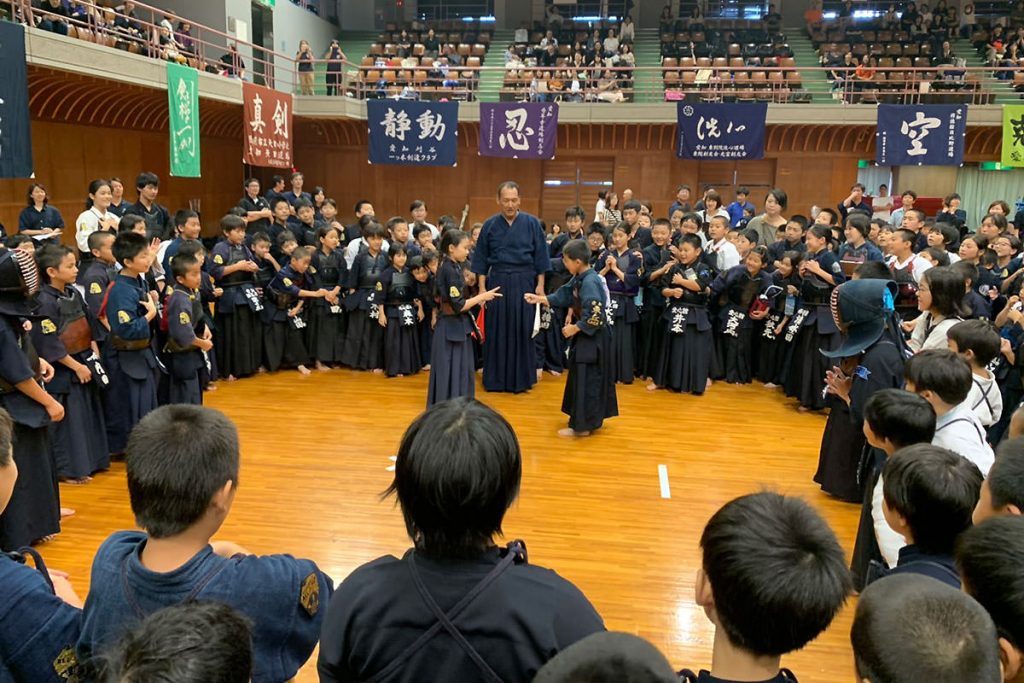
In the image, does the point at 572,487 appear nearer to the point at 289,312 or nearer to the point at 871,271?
the point at 871,271

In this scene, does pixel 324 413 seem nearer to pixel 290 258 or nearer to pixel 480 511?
pixel 290 258

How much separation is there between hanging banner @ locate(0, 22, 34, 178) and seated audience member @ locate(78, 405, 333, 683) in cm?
653

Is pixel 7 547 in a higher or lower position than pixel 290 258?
lower

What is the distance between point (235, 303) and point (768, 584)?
643 cm

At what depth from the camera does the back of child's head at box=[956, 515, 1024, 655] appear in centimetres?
145

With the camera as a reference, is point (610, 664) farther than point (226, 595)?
No

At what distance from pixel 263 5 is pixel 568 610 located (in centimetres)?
1757

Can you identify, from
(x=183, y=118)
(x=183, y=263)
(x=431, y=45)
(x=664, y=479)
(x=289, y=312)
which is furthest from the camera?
(x=431, y=45)

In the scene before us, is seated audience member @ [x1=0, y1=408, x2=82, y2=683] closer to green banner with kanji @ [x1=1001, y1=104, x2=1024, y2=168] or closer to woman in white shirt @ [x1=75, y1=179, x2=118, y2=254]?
woman in white shirt @ [x1=75, y1=179, x2=118, y2=254]

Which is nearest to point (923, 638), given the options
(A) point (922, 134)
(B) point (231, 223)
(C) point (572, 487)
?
(C) point (572, 487)

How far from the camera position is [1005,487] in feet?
6.42

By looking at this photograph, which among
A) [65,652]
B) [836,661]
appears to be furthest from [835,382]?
[65,652]

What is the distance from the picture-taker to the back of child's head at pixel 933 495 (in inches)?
80.2

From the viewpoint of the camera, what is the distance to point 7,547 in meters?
3.64
